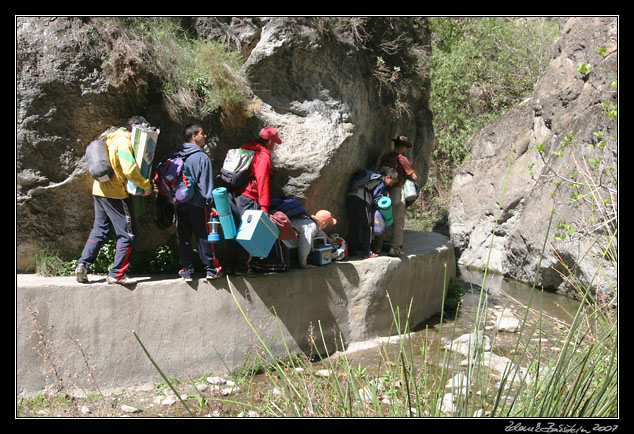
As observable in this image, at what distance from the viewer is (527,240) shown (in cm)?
1044

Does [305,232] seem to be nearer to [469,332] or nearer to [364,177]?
[364,177]

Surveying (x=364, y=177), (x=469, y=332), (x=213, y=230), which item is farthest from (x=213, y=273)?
(x=469, y=332)

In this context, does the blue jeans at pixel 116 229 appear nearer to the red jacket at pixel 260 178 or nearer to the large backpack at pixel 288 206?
the red jacket at pixel 260 178

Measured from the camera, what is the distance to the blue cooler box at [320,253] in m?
6.39

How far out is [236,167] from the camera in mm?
5684

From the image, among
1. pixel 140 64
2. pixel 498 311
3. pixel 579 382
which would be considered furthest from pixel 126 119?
pixel 498 311

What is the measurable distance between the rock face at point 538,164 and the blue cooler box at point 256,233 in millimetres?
5220

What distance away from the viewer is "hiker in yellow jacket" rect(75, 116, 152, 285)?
497 centimetres

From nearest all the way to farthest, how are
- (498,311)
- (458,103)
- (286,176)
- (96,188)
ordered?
1. (96,188)
2. (286,176)
3. (498,311)
4. (458,103)

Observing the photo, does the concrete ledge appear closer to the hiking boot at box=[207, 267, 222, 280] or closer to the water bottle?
the hiking boot at box=[207, 267, 222, 280]

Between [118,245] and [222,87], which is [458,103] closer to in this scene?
[222,87]

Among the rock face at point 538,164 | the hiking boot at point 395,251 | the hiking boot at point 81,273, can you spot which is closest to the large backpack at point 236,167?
the hiking boot at point 81,273

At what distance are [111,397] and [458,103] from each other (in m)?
17.5

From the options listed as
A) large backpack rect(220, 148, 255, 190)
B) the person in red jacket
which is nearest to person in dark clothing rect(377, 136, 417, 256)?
the person in red jacket
